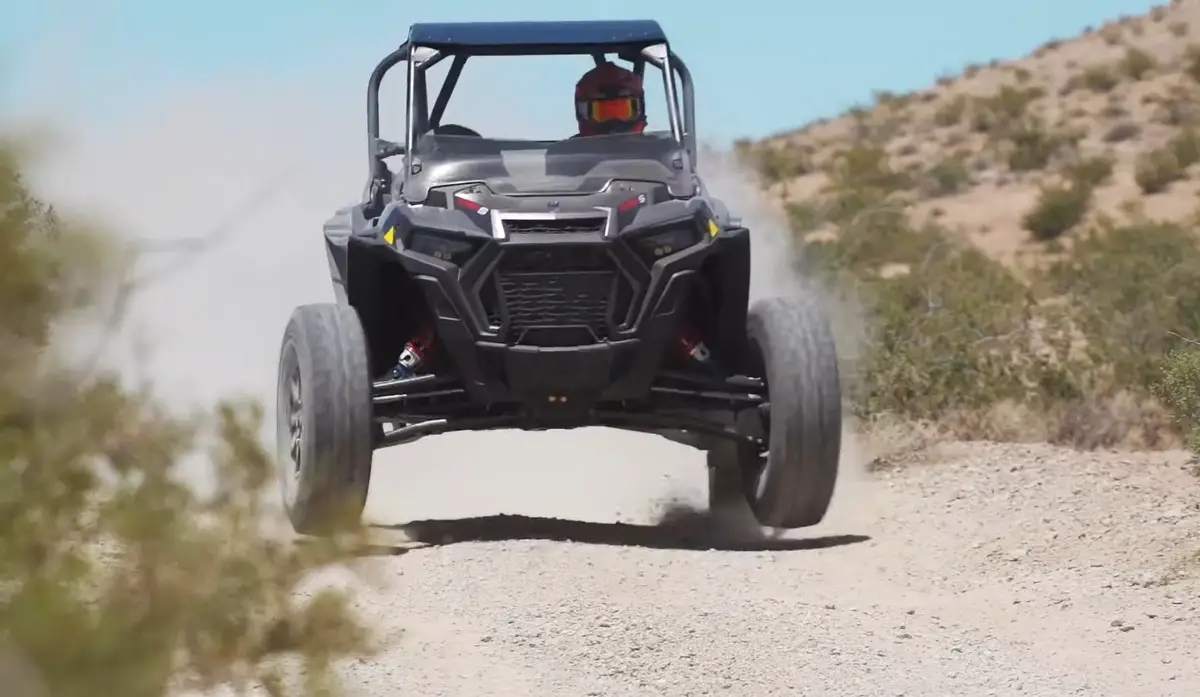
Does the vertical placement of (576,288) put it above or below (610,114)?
below

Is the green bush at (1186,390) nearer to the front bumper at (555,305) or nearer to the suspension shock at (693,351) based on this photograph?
the suspension shock at (693,351)

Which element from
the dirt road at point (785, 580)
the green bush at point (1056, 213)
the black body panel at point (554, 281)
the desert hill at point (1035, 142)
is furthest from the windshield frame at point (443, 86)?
the green bush at point (1056, 213)

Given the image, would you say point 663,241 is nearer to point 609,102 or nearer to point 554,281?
point 554,281

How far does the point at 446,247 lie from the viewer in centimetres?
942

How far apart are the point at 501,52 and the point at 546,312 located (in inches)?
64.4

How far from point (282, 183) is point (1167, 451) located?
10.6m

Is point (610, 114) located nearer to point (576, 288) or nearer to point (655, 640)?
point (576, 288)

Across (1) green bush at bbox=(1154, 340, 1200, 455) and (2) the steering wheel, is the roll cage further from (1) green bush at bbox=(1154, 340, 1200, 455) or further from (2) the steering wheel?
(1) green bush at bbox=(1154, 340, 1200, 455)

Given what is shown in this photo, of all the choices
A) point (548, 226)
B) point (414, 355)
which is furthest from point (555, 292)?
point (414, 355)

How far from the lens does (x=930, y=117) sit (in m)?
55.0

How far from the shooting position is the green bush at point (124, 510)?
3732 millimetres

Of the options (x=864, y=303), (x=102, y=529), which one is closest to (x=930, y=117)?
(x=864, y=303)

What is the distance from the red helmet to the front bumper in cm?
132

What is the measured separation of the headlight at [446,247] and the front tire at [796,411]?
61.0 inches
